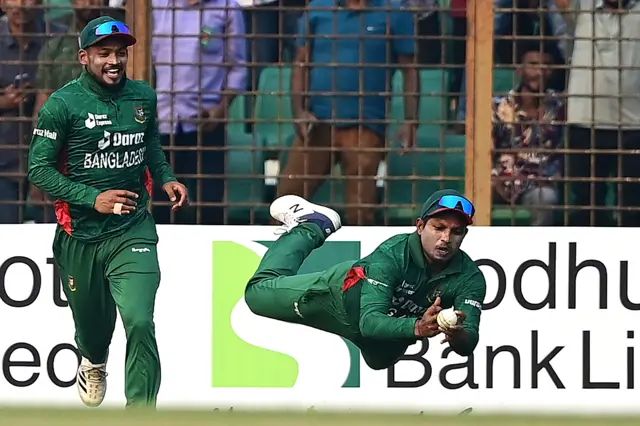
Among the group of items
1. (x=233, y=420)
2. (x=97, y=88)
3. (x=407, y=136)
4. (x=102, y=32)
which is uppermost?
(x=102, y=32)

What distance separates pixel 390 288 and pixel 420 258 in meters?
0.23

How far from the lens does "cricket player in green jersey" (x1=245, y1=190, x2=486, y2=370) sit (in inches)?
355

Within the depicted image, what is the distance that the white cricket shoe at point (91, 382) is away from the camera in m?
10.5

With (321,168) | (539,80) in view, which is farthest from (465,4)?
(321,168)

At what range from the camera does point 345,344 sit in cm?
1143

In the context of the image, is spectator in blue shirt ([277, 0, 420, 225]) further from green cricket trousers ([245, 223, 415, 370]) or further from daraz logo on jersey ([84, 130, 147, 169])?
daraz logo on jersey ([84, 130, 147, 169])

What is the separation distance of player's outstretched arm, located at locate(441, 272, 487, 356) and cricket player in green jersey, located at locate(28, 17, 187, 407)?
1577 mm

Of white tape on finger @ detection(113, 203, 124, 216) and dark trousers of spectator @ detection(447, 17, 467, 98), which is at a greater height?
dark trousers of spectator @ detection(447, 17, 467, 98)

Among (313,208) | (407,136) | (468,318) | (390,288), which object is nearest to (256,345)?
(313,208)

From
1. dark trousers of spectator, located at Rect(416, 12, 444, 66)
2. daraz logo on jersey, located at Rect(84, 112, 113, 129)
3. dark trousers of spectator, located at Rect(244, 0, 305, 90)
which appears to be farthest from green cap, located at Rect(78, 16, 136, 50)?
dark trousers of spectator, located at Rect(416, 12, 444, 66)

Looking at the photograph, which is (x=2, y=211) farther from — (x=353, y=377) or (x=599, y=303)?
(x=599, y=303)

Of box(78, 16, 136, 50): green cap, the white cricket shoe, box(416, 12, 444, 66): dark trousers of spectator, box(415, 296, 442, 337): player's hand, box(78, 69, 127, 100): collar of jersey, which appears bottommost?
the white cricket shoe

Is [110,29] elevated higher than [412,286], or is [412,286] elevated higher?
[110,29]

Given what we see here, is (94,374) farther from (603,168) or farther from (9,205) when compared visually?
(603,168)
